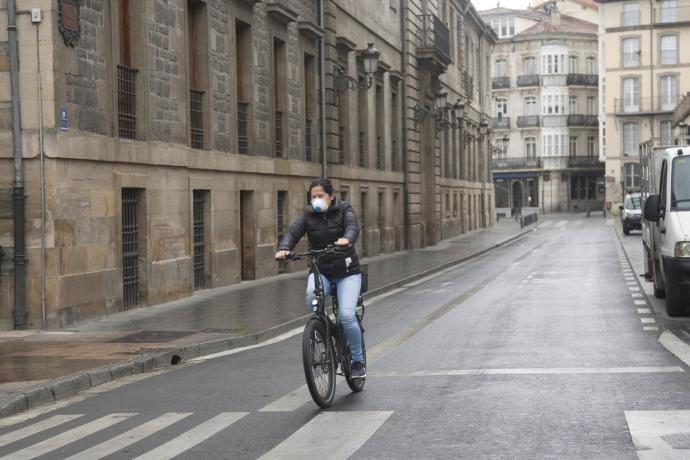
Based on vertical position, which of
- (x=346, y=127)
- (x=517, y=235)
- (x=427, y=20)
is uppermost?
(x=427, y=20)

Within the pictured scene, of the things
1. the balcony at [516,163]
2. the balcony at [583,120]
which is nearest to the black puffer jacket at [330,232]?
the balcony at [516,163]

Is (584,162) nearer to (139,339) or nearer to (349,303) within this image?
(139,339)

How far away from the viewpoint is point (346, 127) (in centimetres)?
3077

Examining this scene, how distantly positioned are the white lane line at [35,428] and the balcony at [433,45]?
104ft

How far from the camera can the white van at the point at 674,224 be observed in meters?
13.8

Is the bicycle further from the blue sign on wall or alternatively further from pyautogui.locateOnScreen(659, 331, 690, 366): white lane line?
the blue sign on wall

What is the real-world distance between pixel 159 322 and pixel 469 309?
477cm

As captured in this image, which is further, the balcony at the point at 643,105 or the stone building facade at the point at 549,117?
the stone building facade at the point at 549,117

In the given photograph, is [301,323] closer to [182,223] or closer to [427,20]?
[182,223]

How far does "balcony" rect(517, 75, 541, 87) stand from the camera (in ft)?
318

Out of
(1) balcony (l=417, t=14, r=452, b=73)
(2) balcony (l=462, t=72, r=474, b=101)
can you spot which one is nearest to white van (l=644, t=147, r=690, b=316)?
(1) balcony (l=417, t=14, r=452, b=73)

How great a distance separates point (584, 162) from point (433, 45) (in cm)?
5984

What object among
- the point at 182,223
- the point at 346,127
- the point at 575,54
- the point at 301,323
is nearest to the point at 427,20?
the point at 346,127

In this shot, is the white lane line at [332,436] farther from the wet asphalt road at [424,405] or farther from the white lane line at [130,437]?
the white lane line at [130,437]
